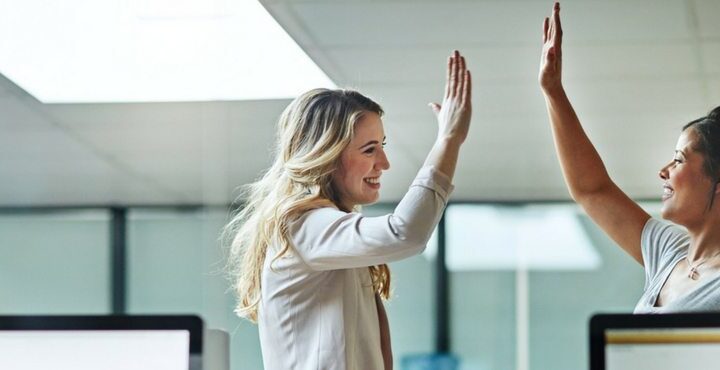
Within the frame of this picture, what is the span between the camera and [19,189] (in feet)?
17.9

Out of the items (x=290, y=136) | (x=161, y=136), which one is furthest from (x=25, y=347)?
(x=161, y=136)

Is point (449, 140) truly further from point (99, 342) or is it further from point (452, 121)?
point (99, 342)

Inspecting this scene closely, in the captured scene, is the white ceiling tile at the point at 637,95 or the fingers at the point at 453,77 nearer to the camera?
the fingers at the point at 453,77

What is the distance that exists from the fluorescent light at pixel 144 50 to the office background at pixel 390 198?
0.26 ft

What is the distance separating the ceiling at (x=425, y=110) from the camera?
3.50 meters

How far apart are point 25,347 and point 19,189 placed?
4840 millimetres

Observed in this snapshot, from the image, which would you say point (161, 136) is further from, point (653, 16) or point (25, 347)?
point (25, 347)

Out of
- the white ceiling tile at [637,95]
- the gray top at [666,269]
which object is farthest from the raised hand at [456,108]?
the white ceiling tile at [637,95]

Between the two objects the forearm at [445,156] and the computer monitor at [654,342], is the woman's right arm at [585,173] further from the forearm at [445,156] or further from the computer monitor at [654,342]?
the computer monitor at [654,342]

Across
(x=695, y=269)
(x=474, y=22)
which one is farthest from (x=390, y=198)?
(x=695, y=269)

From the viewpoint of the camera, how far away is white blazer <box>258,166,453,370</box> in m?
1.17

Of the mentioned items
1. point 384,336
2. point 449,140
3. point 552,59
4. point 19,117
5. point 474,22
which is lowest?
point 384,336

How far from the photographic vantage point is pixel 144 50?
4.13 meters

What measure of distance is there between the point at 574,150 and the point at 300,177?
414mm
